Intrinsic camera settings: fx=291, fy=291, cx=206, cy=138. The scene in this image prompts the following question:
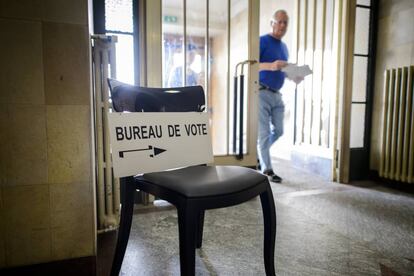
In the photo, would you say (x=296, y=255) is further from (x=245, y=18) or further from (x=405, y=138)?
(x=245, y=18)

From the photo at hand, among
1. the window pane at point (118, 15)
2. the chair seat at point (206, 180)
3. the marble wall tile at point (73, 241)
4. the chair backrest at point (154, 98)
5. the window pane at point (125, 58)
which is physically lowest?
the marble wall tile at point (73, 241)

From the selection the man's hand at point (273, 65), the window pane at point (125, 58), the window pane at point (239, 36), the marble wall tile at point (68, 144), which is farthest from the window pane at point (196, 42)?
the marble wall tile at point (68, 144)

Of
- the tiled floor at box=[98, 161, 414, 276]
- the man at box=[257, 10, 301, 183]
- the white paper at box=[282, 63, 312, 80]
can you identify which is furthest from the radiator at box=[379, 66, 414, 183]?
the man at box=[257, 10, 301, 183]

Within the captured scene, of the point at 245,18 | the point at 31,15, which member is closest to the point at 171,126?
the point at 31,15

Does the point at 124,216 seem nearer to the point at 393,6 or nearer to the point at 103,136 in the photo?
the point at 103,136

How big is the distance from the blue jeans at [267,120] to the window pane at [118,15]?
1.33 metres

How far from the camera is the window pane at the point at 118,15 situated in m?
1.81

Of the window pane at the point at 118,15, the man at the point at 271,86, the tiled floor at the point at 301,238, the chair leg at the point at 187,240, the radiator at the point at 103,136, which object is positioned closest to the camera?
the chair leg at the point at 187,240

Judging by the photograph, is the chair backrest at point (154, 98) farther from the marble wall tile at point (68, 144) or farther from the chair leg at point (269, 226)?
the chair leg at point (269, 226)

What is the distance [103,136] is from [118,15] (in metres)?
0.84

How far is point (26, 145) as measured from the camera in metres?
0.99

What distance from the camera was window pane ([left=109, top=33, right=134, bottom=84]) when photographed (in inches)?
73.5

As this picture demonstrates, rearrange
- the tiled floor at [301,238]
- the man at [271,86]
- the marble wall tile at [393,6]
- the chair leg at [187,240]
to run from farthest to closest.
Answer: the man at [271,86], the marble wall tile at [393,6], the tiled floor at [301,238], the chair leg at [187,240]

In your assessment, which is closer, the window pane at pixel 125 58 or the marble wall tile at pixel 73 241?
the marble wall tile at pixel 73 241
